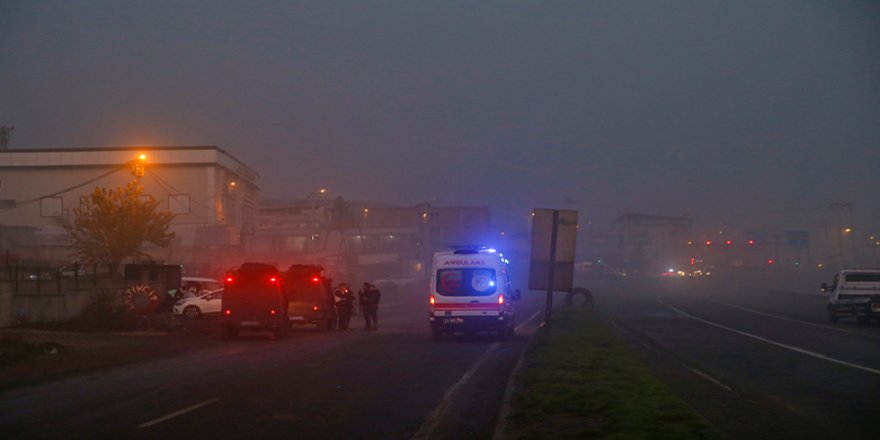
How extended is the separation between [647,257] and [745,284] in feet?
113

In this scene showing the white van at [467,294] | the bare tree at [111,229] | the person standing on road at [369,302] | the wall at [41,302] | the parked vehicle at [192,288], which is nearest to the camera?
the white van at [467,294]

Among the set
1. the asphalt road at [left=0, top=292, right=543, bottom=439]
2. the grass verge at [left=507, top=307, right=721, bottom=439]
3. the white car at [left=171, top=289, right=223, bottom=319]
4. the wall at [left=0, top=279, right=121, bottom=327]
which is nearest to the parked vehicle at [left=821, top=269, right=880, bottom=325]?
the asphalt road at [left=0, top=292, right=543, bottom=439]

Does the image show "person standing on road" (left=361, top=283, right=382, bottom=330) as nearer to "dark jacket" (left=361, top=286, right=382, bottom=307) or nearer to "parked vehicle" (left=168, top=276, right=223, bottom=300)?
"dark jacket" (left=361, top=286, right=382, bottom=307)

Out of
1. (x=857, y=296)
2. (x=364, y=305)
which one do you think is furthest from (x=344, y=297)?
(x=857, y=296)

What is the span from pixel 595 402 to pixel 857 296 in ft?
91.4

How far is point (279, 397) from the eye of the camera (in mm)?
14750

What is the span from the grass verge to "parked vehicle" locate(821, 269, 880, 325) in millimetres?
19882

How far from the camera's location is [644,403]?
38.8ft

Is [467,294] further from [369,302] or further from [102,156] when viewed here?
[102,156]

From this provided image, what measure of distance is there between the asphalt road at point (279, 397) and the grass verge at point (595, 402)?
66 cm

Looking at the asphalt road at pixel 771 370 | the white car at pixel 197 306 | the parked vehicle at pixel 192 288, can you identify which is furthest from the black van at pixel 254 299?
the parked vehicle at pixel 192 288

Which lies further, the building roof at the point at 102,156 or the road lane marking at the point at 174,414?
the building roof at the point at 102,156

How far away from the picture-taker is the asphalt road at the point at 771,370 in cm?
1236

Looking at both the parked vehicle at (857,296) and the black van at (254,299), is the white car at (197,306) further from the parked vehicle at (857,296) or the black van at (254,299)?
the parked vehicle at (857,296)
